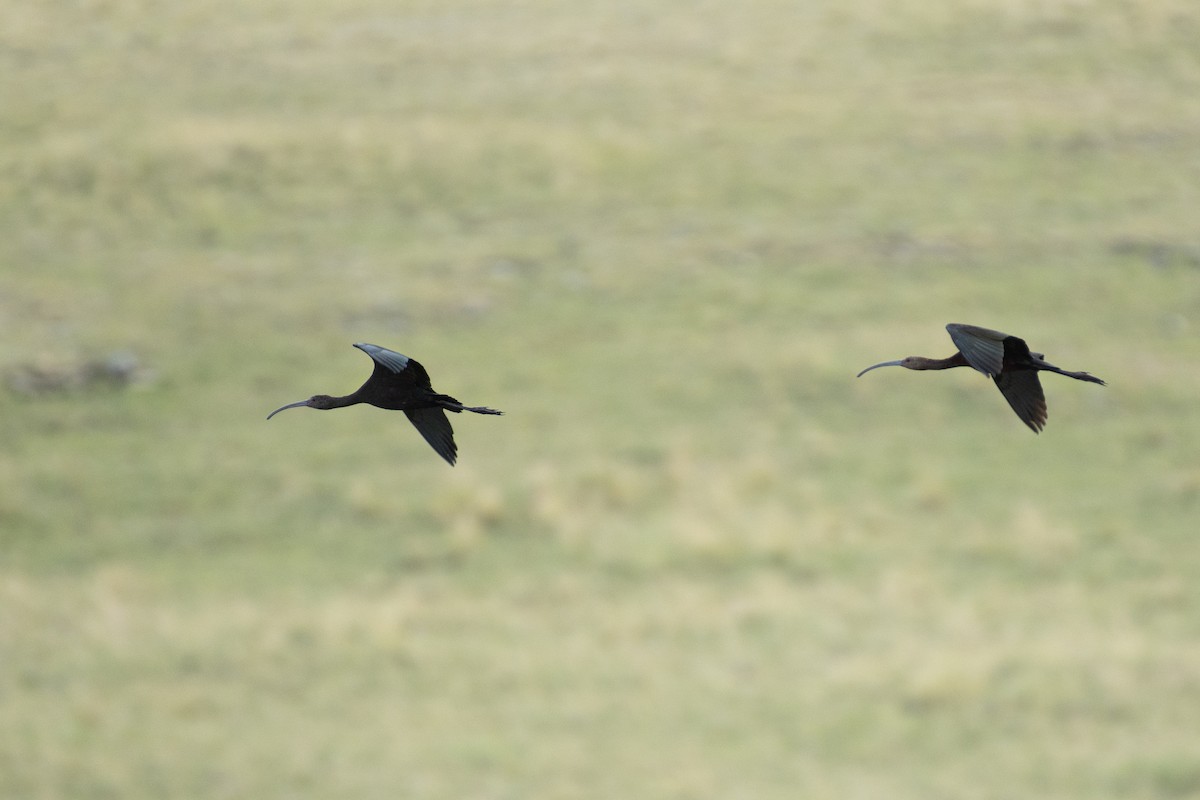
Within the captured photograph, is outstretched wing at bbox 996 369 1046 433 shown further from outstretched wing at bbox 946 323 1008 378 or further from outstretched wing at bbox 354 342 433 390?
outstretched wing at bbox 354 342 433 390

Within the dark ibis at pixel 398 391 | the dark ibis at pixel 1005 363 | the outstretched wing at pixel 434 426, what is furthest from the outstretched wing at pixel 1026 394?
the outstretched wing at pixel 434 426

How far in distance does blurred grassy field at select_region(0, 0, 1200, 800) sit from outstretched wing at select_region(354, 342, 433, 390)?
27.6 meters

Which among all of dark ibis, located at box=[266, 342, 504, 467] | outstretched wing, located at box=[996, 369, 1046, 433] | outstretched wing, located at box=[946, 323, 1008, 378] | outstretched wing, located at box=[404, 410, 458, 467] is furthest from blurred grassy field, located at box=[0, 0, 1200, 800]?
outstretched wing, located at box=[946, 323, 1008, 378]

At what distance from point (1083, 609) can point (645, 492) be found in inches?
436

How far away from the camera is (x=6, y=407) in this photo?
149ft

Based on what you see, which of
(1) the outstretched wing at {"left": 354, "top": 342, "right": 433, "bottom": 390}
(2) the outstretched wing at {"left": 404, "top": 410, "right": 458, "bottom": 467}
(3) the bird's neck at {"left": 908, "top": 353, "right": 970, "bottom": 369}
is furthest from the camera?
(2) the outstretched wing at {"left": 404, "top": 410, "right": 458, "bottom": 467}

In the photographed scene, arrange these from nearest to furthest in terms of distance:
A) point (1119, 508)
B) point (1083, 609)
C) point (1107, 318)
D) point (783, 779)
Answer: point (783, 779)
point (1083, 609)
point (1119, 508)
point (1107, 318)

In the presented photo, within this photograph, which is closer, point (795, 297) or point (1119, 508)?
point (1119, 508)

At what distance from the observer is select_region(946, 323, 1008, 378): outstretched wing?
3670 mm

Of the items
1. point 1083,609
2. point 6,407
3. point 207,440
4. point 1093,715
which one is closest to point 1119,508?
point 1083,609

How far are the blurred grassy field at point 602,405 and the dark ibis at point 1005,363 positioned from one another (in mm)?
27259

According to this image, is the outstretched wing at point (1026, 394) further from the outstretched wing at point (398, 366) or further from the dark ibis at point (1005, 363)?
the outstretched wing at point (398, 366)

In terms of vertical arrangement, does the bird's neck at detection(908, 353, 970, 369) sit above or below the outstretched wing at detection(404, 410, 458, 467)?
above

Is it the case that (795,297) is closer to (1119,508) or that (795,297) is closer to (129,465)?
(1119,508)
